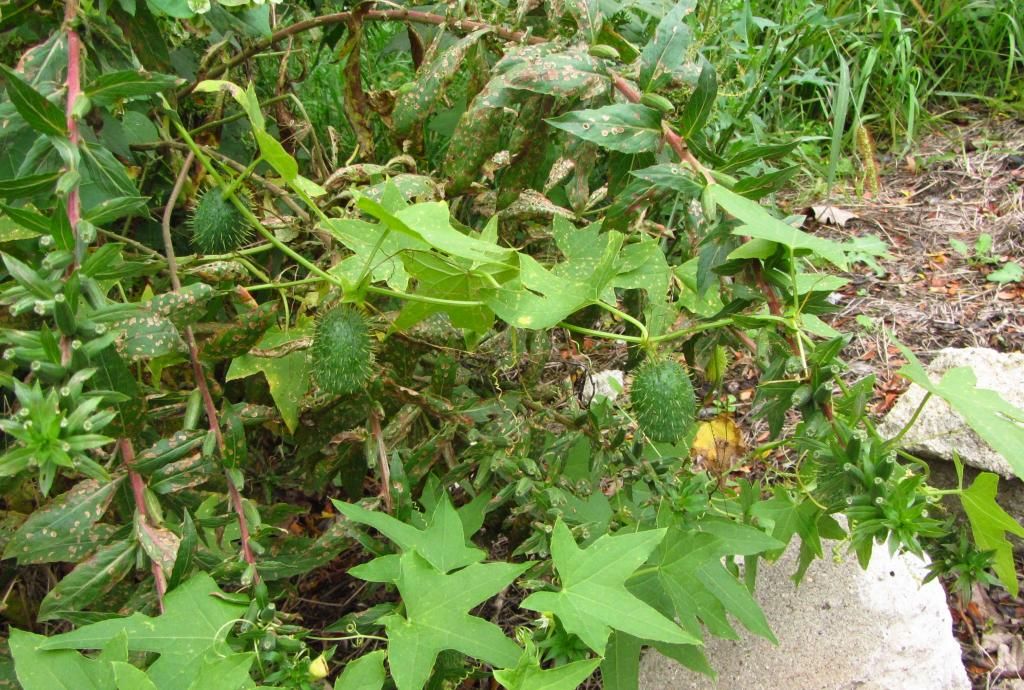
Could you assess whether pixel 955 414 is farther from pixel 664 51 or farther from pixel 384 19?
pixel 384 19

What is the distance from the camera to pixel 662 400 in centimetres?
137

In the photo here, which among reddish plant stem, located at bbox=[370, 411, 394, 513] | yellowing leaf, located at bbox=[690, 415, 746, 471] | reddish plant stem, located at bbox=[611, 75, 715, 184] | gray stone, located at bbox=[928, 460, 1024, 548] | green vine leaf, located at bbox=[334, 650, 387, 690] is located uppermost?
reddish plant stem, located at bbox=[611, 75, 715, 184]

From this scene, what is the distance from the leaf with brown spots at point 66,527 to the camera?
120cm

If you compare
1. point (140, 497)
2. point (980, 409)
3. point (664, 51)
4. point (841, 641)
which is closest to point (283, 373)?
point (140, 497)

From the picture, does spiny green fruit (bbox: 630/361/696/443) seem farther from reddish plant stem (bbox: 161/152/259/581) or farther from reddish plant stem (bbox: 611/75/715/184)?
reddish plant stem (bbox: 161/152/259/581)

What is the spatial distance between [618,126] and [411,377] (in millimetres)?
624

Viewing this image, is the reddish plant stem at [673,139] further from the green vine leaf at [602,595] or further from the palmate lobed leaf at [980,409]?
the green vine leaf at [602,595]

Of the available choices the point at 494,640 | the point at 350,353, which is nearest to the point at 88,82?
the point at 350,353

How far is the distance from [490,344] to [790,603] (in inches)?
39.7

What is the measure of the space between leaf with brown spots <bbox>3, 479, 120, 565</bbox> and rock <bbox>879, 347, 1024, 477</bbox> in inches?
83.0

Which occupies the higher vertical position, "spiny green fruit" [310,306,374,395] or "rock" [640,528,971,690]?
"spiny green fruit" [310,306,374,395]

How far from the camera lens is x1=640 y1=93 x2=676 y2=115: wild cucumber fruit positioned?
1.43 m

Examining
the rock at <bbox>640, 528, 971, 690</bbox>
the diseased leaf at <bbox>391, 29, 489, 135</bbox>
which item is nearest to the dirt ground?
the rock at <bbox>640, 528, 971, 690</bbox>

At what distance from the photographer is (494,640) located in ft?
3.74
